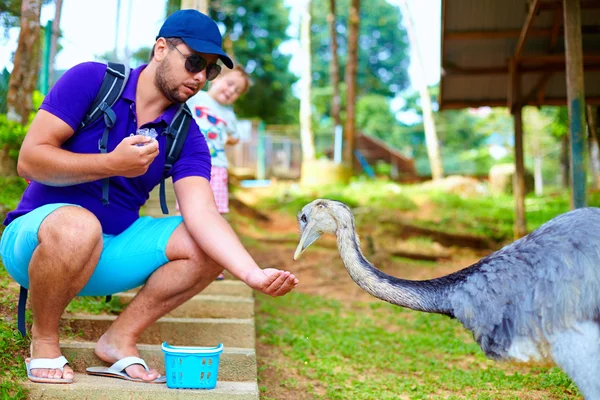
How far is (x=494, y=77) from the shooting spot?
10.1 m

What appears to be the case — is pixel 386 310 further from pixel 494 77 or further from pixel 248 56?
pixel 248 56

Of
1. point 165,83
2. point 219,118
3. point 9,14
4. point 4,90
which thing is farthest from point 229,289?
point 9,14

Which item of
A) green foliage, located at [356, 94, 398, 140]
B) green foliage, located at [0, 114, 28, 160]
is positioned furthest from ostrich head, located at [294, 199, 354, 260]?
green foliage, located at [356, 94, 398, 140]

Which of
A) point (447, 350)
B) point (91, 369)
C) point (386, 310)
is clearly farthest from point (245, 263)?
point (386, 310)

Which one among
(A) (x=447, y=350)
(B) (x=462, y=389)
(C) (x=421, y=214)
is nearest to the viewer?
(B) (x=462, y=389)

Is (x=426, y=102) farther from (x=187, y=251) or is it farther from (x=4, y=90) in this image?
(x=187, y=251)

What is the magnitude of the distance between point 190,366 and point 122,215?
0.86 m

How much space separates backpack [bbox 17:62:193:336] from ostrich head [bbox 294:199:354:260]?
75 centimetres

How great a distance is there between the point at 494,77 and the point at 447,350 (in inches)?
242

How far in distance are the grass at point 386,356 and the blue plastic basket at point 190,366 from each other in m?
0.88

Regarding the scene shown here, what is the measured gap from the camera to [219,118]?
5906mm

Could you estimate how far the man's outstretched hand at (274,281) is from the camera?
9.45 ft

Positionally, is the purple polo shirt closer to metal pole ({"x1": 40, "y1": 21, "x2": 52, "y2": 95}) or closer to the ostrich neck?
the ostrich neck

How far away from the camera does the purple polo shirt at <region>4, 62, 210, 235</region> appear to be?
3094mm
